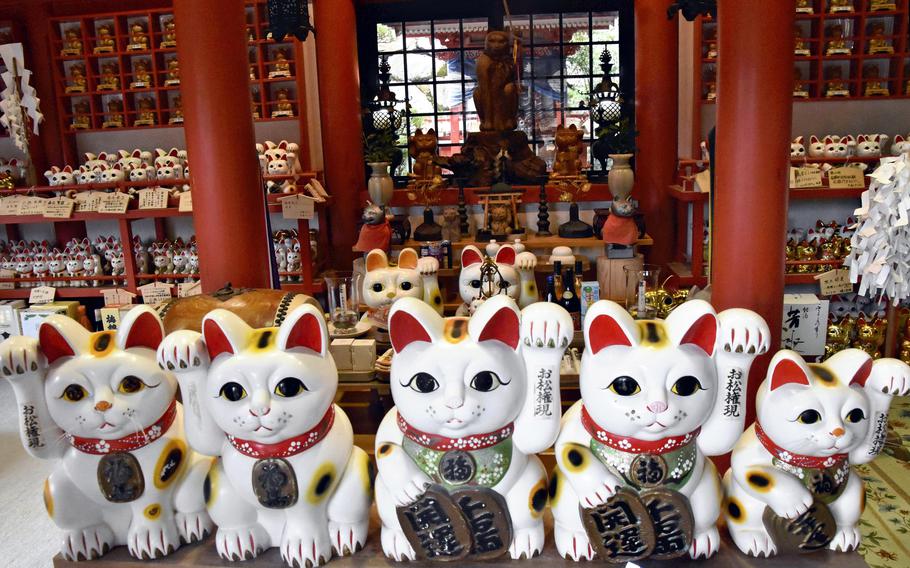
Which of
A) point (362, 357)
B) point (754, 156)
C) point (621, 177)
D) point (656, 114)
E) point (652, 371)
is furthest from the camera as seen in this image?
point (656, 114)

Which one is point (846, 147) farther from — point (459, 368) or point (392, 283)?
point (459, 368)

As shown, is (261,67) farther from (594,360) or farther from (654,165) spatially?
(594,360)

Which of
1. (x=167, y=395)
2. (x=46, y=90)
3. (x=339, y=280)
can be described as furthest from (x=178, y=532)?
(x=46, y=90)

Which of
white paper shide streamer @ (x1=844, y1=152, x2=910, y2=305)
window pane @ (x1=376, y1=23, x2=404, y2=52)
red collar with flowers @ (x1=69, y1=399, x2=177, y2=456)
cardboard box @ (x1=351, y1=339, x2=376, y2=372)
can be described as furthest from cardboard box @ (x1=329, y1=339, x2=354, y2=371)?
window pane @ (x1=376, y1=23, x2=404, y2=52)

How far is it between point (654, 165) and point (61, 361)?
471cm

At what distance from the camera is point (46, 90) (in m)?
5.89

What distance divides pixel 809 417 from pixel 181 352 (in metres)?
1.39

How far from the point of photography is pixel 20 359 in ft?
5.69

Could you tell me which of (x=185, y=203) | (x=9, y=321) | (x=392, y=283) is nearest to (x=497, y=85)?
(x=185, y=203)

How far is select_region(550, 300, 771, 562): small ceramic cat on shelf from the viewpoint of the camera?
167 centimetres

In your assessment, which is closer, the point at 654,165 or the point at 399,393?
the point at 399,393

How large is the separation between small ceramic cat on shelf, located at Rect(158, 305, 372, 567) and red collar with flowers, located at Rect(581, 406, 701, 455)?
0.57 metres

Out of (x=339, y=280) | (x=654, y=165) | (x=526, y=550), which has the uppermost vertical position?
(x=654, y=165)

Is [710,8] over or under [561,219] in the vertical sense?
over
